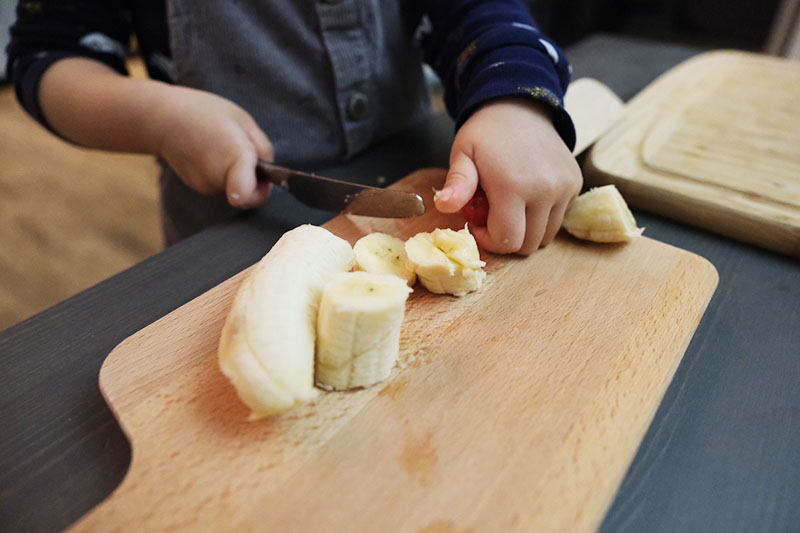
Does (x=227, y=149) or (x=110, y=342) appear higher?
(x=227, y=149)

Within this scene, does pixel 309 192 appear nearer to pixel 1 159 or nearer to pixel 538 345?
pixel 538 345

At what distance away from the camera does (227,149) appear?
0.77m

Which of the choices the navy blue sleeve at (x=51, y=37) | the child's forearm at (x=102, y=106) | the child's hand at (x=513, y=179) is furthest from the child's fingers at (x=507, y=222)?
the navy blue sleeve at (x=51, y=37)

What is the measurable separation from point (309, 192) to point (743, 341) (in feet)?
2.01

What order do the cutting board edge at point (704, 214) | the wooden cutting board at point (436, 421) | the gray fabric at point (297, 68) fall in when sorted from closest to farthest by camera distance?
the wooden cutting board at point (436, 421)
the cutting board edge at point (704, 214)
the gray fabric at point (297, 68)

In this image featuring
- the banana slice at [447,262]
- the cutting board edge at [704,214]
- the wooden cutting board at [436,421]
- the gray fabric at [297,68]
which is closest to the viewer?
the wooden cutting board at [436,421]

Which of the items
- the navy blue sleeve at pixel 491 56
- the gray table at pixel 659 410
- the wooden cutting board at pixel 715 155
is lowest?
the gray table at pixel 659 410

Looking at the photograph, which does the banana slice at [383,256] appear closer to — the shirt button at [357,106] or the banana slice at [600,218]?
the banana slice at [600,218]

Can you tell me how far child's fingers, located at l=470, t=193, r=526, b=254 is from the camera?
0.64 metres

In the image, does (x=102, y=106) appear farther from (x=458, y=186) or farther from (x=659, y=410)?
(x=659, y=410)

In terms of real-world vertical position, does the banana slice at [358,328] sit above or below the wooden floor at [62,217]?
above

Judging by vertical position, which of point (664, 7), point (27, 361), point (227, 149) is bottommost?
point (664, 7)

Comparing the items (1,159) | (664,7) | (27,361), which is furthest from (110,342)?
(664,7)

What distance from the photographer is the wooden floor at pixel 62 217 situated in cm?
177
